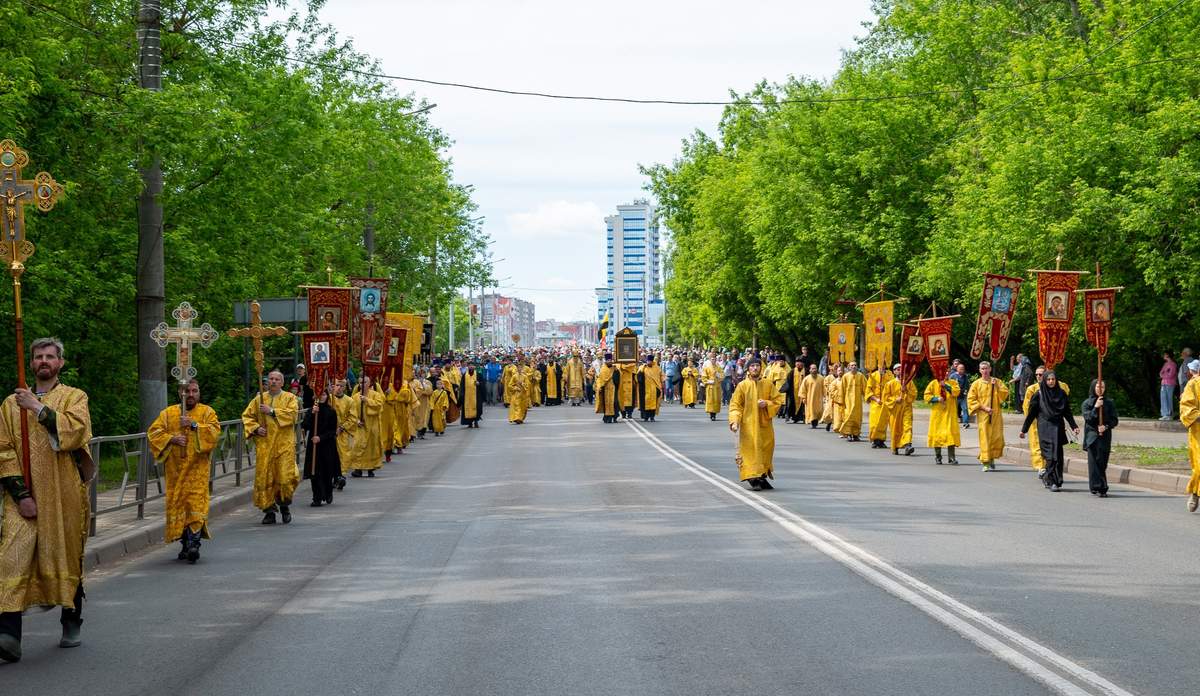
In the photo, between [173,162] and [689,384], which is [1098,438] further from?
[689,384]

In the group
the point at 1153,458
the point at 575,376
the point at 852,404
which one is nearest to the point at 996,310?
the point at 1153,458

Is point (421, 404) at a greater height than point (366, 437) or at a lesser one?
greater

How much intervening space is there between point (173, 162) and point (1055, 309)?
14.1 metres

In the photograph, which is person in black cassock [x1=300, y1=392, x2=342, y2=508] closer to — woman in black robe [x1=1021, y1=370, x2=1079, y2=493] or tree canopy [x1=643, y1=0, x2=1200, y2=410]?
woman in black robe [x1=1021, y1=370, x2=1079, y2=493]

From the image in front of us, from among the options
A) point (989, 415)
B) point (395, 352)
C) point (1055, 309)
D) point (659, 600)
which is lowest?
point (659, 600)

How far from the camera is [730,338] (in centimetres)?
6556

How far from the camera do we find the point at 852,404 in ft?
87.5

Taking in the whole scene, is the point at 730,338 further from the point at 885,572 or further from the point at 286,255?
the point at 885,572

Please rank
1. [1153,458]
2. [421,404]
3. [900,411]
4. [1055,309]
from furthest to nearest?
[421,404]
[900,411]
[1055,309]
[1153,458]

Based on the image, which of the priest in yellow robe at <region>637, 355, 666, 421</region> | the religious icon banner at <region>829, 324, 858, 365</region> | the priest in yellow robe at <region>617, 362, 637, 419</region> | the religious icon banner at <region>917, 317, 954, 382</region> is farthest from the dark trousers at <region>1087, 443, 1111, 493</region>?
the priest in yellow robe at <region>617, 362, 637, 419</region>

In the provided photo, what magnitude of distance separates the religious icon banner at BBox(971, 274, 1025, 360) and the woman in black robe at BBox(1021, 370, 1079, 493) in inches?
190

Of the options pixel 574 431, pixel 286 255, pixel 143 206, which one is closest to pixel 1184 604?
pixel 143 206

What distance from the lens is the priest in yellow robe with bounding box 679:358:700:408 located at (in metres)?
45.3

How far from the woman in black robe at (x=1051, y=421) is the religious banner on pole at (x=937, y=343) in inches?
211
